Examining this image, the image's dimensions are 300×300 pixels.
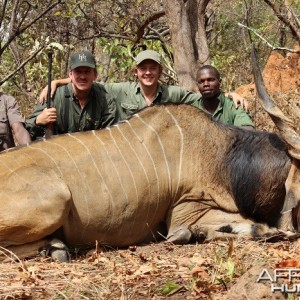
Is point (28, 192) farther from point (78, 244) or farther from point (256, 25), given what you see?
point (256, 25)

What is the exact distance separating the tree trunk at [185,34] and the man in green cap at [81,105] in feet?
3.91

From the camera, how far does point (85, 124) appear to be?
5.06m

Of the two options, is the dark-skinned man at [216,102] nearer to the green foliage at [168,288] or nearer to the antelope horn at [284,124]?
the antelope horn at [284,124]

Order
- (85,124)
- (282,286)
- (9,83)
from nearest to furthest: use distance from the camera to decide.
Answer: (282,286) → (85,124) → (9,83)

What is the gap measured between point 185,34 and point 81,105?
1.52 metres

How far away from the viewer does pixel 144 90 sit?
5.12 meters

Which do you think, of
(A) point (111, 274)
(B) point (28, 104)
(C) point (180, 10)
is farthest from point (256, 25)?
(A) point (111, 274)

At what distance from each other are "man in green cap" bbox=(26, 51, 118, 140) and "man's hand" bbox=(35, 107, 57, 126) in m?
0.03

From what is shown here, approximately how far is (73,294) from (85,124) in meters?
2.31

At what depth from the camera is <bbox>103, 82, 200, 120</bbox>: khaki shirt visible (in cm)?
511

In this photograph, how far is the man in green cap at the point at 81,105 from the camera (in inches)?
195

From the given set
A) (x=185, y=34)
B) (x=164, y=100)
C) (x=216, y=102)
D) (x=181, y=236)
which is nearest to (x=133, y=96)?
(x=164, y=100)

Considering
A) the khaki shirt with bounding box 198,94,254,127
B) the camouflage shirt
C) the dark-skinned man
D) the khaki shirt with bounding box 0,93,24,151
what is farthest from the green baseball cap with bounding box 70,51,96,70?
the khaki shirt with bounding box 198,94,254,127

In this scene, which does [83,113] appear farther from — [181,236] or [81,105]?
[181,236]
